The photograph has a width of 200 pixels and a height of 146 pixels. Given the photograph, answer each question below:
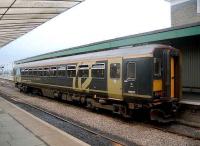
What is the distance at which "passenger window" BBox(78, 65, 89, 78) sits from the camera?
60.3 feet

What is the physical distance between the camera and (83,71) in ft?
61.8

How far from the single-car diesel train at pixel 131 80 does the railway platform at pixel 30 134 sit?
13.4ft

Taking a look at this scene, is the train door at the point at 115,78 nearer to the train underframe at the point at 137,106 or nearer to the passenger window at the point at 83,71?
the train underframe at the point at 137,106

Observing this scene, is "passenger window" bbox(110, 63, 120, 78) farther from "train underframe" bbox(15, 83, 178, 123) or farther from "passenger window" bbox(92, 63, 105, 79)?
"train underframe" bbox(15, 83, 178, 123)

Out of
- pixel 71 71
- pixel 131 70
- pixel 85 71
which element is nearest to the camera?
pixel 131 70

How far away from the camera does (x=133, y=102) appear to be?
14445mm

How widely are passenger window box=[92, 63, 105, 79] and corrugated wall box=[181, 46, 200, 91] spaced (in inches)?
239

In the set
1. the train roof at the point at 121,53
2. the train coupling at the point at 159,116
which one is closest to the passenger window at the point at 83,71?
the train roof at the point at 121,53

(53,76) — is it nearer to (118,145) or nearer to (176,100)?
(176,100)

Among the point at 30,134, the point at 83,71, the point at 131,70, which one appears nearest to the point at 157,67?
the point at 131,70

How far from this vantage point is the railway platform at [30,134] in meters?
9.30

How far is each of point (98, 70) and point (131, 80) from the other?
3.12 meters

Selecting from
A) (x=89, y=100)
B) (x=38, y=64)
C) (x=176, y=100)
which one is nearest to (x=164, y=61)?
(x=176, y=100)

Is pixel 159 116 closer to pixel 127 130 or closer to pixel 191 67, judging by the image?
pixel 127 130
